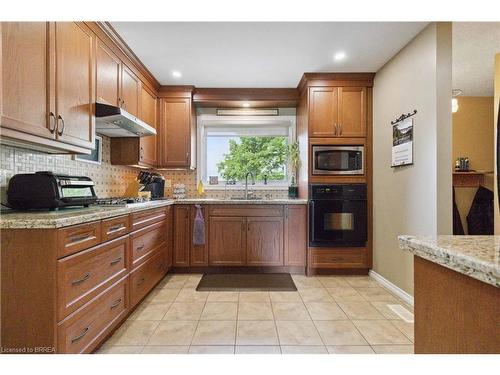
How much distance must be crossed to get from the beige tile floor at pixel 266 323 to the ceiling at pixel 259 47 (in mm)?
2466

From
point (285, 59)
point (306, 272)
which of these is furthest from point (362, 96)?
point (306, 272)

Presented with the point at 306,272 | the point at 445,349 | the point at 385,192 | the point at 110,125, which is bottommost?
the point at 306,272

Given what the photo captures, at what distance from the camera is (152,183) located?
332 centimetres

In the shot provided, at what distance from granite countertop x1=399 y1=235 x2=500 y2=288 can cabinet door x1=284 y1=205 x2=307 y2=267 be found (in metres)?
2.50

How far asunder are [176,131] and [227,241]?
1.64 m

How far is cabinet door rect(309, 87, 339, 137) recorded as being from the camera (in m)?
3.30

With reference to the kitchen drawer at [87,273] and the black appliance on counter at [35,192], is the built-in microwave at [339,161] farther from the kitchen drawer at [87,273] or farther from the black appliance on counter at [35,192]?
the black appliance on counter at [35,192]

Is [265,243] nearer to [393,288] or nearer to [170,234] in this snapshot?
[170,234]

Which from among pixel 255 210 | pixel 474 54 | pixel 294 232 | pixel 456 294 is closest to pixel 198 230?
pixel 255 210

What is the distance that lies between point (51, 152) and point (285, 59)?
2.37m

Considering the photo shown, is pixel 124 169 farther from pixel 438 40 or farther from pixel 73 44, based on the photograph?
pixel 438 40

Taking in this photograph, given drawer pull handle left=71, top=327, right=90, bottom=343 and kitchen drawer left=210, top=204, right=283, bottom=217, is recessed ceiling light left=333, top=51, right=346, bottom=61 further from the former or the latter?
drawer pull handle left=71, top=327, right=90, bottom=343

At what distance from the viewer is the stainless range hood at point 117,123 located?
7.10 ft

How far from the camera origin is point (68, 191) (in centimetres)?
178
